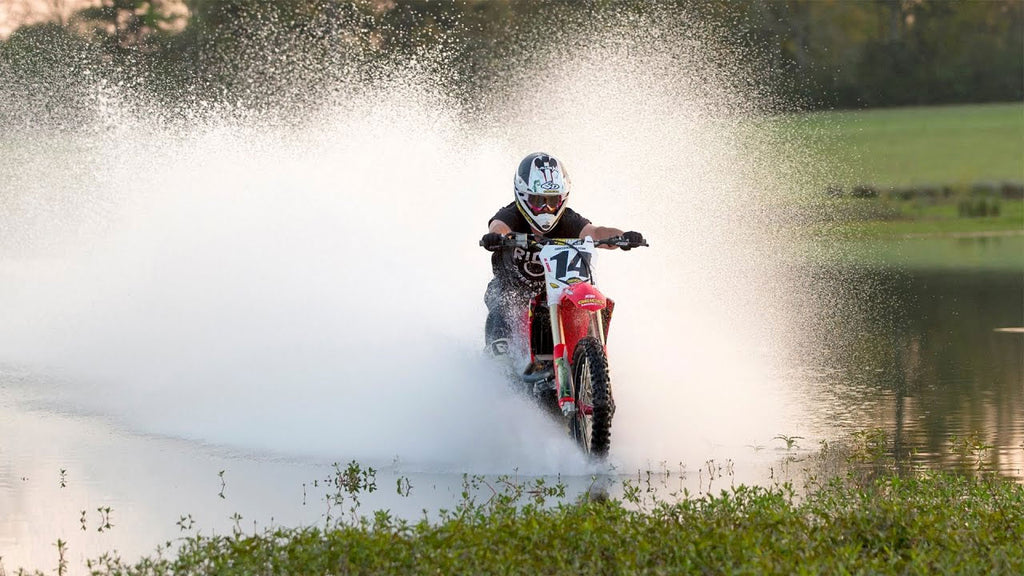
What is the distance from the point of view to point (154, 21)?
45250mm

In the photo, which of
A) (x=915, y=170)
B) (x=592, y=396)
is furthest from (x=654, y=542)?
(x=915, y=170)

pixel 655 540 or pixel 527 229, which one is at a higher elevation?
pixel 527 229

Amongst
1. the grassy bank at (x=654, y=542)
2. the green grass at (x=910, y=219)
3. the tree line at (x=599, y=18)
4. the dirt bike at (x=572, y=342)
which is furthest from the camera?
the tree line at (x=599, y=18)

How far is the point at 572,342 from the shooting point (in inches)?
424

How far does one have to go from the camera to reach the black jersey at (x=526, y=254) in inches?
458

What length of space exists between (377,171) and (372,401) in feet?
28.9

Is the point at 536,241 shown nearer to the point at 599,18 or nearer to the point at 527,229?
the point at 527,229

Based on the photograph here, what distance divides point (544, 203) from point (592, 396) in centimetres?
176

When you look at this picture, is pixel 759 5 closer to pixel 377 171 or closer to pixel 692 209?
pixel 692 209

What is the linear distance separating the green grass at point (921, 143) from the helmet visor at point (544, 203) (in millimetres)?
30613

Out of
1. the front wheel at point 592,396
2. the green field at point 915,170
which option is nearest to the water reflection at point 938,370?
the front wheel at point 592,396

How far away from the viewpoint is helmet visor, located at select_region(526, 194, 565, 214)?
11422mm

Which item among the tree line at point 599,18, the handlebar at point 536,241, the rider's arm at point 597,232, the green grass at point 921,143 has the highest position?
the tree line at point 599,18

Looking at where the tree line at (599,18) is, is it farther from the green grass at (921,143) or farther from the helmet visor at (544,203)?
the helmet visor at (544,203)
